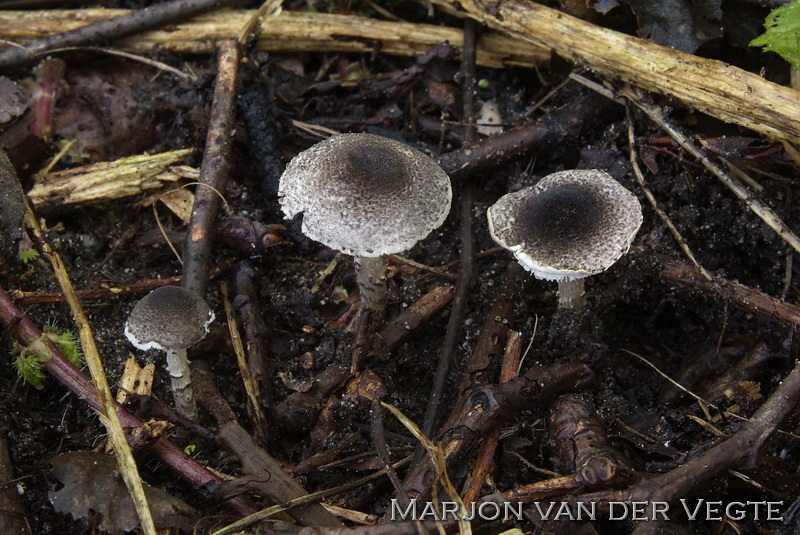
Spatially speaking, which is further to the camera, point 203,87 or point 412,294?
point 203,87

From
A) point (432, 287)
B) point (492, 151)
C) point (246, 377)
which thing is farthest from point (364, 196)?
point (492, 151)

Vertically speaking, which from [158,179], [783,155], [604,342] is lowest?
[604,342]

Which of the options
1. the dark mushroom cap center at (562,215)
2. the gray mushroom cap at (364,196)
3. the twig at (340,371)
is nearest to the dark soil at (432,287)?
the twig at (340,371)

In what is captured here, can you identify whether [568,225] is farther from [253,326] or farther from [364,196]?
[253,326]

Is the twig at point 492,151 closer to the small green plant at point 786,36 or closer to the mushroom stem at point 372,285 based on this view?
the mushroom stem at point 372,285

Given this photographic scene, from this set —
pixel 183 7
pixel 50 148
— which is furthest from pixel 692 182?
pixel 50 148

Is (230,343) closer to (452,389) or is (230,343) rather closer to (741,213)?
(452,389)

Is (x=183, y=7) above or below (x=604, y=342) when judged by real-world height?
above
